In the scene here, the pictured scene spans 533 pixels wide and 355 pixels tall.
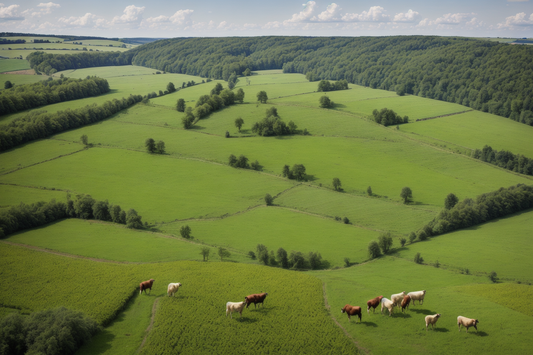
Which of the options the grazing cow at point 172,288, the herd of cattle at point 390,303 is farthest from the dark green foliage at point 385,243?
the grazing cow at point 172,288

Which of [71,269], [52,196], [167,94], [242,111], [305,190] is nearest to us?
[71,269]

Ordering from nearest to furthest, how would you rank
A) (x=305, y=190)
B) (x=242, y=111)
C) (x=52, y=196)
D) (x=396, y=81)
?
(x=52, y=196) < (x=305, y=190) < (x=242, y=111) < (x=396, y=81)

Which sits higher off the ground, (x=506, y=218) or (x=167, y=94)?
(x=167, y=94)

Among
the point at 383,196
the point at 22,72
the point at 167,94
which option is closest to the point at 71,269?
the point at 383,196

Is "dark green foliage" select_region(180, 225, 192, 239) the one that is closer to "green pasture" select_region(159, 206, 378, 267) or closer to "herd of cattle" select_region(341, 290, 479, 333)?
"green pasture" select_region(159, 206, 378, 267)

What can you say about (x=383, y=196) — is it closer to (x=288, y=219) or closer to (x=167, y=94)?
(x=288, y=219)

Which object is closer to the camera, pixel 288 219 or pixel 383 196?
pixel 288 219

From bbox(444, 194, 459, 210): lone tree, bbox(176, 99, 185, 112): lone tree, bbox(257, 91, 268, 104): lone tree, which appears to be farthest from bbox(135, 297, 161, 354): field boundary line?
bbox(257, 91, 268, 104): lone tree

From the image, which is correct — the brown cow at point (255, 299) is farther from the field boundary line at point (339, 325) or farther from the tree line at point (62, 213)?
the tree line at point (62, 213)
